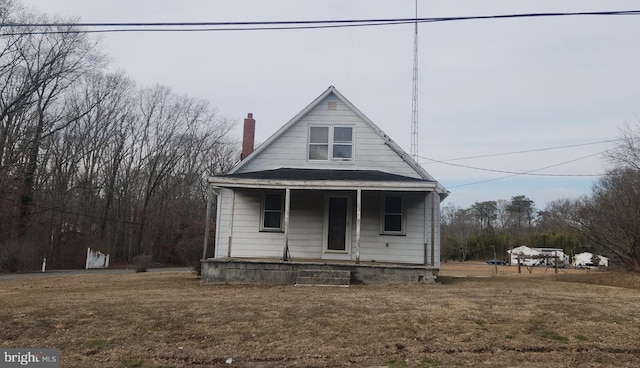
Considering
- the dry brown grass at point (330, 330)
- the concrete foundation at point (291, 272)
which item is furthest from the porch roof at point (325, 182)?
the dry brown grass at point (330, 330)

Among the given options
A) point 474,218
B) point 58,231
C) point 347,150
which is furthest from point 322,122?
point 474,218

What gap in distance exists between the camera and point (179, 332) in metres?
7.24

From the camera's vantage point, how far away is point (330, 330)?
7254 millimetres

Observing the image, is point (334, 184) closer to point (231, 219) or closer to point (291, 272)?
point (291, 272)

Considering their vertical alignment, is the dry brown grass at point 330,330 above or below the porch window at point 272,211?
below

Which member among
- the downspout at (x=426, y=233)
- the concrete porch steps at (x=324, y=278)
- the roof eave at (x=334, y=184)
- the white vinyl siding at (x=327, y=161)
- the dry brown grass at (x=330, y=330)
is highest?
the white vinyl siding at (x=327, y=161)

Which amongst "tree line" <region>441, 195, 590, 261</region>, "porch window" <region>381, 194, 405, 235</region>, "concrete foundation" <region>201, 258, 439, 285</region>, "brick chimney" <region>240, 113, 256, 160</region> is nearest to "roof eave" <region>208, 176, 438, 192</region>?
"porch window" <region>381, 194, 405, 235</region>

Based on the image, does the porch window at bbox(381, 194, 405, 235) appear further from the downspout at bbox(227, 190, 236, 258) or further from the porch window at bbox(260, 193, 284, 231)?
the downspout at bbox(227, 190, 236, 258)

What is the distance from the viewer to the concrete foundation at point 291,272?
13727 millimetres

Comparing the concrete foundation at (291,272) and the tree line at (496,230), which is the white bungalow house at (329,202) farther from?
the tree line at (496,230)

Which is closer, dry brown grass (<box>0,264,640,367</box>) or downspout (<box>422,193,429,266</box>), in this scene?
dry brown grass (<box>0,264,640,367</box>)

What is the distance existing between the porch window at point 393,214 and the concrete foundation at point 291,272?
2523 millimetres

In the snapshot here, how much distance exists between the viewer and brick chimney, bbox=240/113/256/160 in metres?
18.5

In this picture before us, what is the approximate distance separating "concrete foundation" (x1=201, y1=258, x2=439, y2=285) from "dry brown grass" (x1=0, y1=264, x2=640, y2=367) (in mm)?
3339
